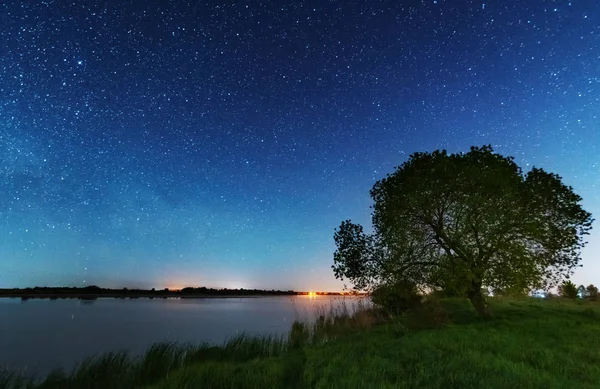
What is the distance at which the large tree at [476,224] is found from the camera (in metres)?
21.9

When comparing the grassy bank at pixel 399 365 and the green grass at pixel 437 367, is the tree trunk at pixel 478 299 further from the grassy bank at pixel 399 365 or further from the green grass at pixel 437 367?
the green grass at pixel 437 367

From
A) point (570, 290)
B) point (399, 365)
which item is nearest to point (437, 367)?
point (399, 365)

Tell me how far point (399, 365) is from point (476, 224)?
1485cm

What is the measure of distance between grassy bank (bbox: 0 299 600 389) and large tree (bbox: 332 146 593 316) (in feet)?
14.0

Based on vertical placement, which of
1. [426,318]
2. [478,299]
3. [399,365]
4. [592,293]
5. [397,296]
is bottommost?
[399,365]

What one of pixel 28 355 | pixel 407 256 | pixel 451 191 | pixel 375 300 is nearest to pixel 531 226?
pixel 451 191

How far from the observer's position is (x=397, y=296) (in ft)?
92.3

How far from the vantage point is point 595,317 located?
944 inches

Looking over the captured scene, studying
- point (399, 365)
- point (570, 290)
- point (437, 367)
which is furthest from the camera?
point (570, 290)

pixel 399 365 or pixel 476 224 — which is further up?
pixel 476 224

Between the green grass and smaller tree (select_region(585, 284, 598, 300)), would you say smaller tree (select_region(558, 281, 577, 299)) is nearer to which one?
smaller tree (select_region(585, 284, 598, 300))

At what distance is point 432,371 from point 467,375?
3.21ft

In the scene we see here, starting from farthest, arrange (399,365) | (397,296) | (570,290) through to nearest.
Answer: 1. (570,290)
2. (397,296)
3. (399,365)

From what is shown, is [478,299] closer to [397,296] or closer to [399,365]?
[397,296]
